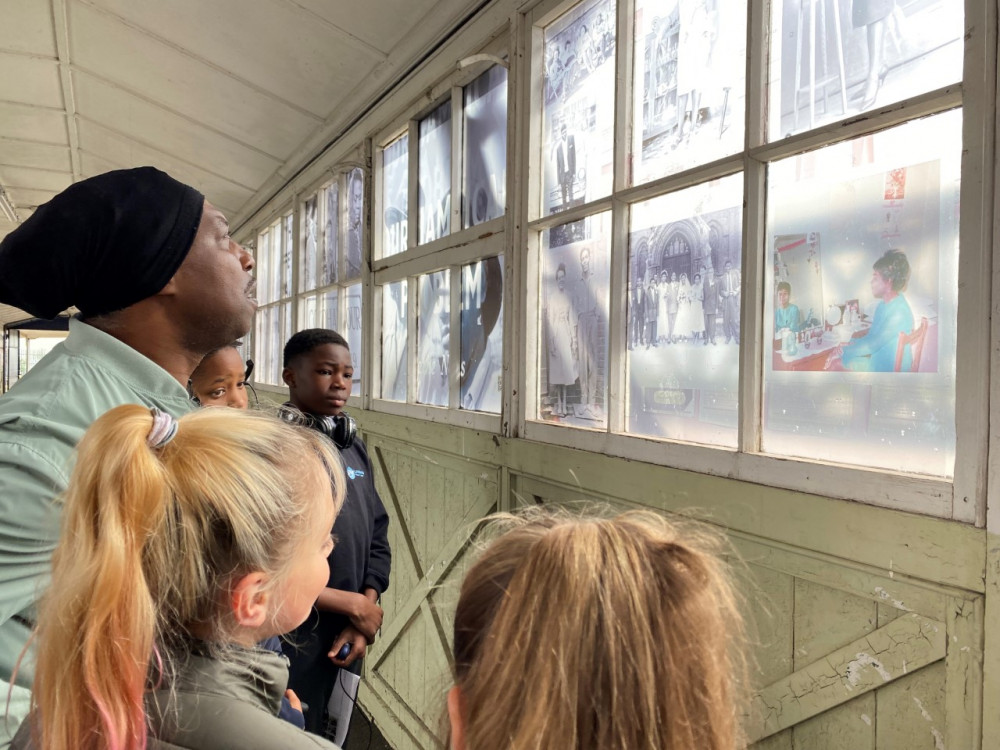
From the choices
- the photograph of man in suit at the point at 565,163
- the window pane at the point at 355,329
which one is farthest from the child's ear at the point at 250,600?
the window pane at the point at 355,329

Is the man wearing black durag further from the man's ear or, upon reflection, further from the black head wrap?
the man's ear

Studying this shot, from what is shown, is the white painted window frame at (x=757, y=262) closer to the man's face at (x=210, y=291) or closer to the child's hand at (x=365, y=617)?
the child's hand at (x=365, y=617)

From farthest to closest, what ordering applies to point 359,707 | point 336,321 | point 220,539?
point 336,321 < point 359,707 < point 220,539

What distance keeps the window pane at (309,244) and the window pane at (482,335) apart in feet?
6.68

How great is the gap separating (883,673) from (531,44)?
1.87m

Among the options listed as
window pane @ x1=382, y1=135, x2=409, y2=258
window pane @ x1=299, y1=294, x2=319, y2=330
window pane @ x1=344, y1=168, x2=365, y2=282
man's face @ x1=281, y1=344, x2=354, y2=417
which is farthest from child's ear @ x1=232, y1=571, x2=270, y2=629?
window pane @ x1=299, y1=294, x2=319, y2=330

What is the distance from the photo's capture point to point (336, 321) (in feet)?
12.5

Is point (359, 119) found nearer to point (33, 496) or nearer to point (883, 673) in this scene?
point (33, 496)

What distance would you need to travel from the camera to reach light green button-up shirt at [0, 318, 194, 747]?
2.46 feet

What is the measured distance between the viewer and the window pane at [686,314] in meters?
1.41

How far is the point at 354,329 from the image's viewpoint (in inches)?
138

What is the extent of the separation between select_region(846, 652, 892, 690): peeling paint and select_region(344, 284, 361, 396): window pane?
2.67m

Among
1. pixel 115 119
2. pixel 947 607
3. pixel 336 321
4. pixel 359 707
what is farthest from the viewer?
pixel 115 119

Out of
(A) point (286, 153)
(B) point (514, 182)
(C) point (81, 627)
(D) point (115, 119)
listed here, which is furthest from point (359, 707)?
(D) point (115, 119)
